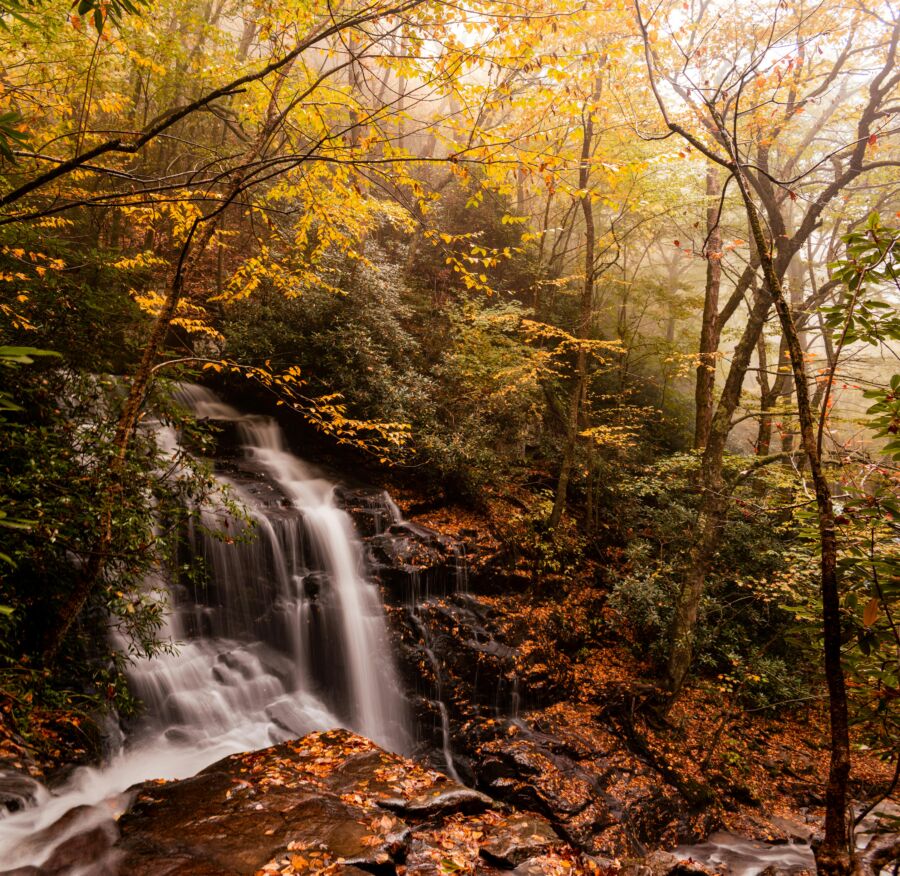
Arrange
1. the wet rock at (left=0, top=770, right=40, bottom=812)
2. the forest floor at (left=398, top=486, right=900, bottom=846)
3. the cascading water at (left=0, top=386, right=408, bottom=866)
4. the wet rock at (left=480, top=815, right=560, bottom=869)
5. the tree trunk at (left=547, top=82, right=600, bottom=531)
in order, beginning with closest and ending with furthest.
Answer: the wet rock at (left=0, top=770, right=40, bottom=812), the wet rock at (left=480, top=815, right=560, bottom=869), the cascading water at (left=0, top=386, right=408, bottom=866), the forest floor at (left=398, top=486, right=900, bottom=846), the tree trunk at (left=547, top=82, right=600, bottom=531)

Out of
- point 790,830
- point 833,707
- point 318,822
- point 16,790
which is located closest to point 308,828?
point 318,822

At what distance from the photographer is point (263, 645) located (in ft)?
24.0

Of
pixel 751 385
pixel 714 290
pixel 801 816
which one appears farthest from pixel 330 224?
pixel 751 385

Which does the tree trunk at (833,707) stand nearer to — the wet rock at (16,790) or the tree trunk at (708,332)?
the wet rock at (16,790)

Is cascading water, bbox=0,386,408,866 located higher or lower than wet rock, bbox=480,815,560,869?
higher

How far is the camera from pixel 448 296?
1480cm

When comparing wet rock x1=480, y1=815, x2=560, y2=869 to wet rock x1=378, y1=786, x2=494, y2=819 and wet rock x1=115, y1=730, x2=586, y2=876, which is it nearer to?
wet rock x1=115, y1=730, x2=586, y2=876

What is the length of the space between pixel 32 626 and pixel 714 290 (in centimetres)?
1340

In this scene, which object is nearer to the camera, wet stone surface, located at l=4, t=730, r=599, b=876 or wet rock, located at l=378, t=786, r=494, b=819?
wet stone surface, located at l=4, t=730, r=599, b=876

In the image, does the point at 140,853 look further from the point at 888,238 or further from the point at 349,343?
the point at 349,343

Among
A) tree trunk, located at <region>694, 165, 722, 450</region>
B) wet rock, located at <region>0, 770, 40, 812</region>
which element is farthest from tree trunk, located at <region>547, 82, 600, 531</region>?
wet rock, located at <region>0, 770, 40, 812</region>

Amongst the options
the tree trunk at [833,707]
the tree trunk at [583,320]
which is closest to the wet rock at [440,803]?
the tree trunk at [833,707]

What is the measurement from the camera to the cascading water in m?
5.84

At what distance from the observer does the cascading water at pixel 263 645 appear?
19.2ft
